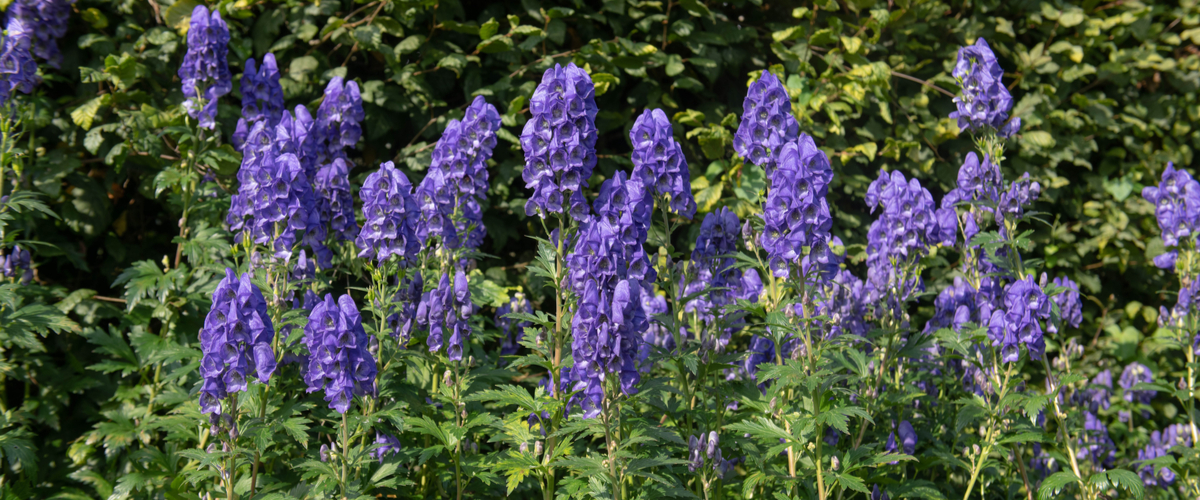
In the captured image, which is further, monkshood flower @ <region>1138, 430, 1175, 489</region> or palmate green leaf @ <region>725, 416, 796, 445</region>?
monkshood flower @ <region>1138, 430, 1175, 489</region>

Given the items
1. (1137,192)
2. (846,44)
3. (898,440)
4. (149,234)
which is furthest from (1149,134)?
(149,234)

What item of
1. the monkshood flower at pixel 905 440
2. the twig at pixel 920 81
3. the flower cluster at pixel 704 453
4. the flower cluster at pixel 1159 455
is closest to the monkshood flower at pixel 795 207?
the flower cluster at pixel 704 453

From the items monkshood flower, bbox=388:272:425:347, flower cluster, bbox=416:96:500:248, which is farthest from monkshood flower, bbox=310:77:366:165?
monkshood flower, bbox=388:272:425:347

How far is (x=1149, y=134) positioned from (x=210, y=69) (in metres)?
6.85

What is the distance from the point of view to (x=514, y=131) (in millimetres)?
5078

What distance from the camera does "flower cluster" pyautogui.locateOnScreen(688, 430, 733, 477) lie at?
269 cm

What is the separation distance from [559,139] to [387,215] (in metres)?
0.76

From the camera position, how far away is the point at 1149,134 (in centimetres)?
633

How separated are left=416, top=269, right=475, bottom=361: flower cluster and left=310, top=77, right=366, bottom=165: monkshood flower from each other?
1.20 meters

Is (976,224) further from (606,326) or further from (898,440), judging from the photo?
(606,326)

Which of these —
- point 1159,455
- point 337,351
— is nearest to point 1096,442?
point 1159,455

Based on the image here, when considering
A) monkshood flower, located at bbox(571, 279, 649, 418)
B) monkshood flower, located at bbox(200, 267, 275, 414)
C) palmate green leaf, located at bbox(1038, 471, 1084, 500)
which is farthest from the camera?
palmate green leaf, located at bbox(1038, 471, 1084, 500)

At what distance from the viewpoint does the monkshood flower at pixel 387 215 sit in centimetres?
300

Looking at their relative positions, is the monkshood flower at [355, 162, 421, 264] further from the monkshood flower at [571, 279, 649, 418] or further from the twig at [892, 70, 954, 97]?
the twig at [892, 70, 954, 97]
